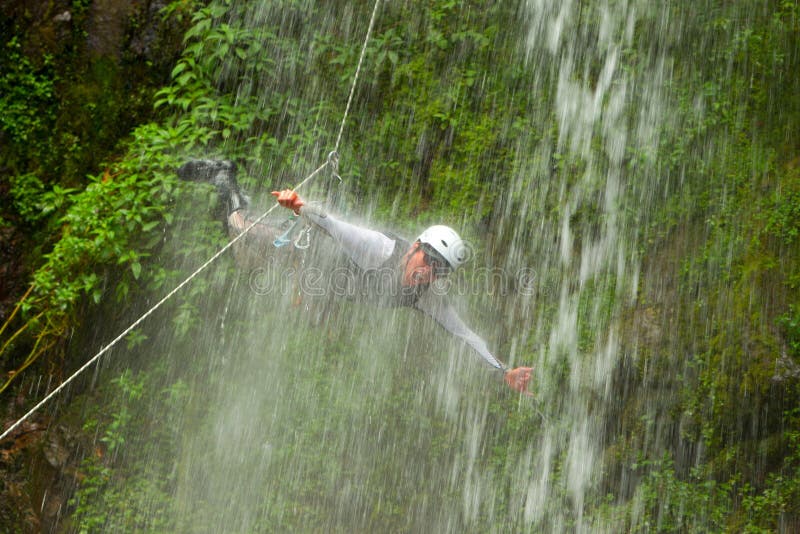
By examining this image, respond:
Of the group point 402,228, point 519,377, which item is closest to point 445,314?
point 519,377

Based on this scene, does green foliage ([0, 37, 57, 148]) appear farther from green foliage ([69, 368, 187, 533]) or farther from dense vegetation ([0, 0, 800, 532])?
green foliage ([69, 368, 187, 533])

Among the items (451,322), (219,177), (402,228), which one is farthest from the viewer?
(402,228)

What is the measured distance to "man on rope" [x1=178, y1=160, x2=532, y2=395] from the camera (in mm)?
4949

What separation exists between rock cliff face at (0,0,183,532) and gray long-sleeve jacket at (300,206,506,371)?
11.1 ft

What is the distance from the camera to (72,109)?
7.33 m

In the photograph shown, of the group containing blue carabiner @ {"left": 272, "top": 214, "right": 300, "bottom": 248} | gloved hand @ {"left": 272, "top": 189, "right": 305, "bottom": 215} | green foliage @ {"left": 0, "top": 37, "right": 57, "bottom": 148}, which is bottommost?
blue carabiner @ {"left": 272, "top": 214, "right": 300, "bottom": 248}

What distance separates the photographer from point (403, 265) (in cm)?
508

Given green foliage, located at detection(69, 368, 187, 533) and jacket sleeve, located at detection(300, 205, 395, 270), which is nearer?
jacket sleeve, located at detection(300, 205, 395, 270)

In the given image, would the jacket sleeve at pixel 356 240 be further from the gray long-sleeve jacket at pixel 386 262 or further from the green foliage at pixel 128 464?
the green foliage at pixel 128 464

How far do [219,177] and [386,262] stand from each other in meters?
1.74

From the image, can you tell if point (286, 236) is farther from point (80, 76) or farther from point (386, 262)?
point (80, 76)

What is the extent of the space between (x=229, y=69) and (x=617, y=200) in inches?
142

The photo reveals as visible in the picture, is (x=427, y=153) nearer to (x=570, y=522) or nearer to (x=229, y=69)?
(x=229, y=69)

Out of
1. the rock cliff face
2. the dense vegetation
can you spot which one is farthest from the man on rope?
the rock cliff face
